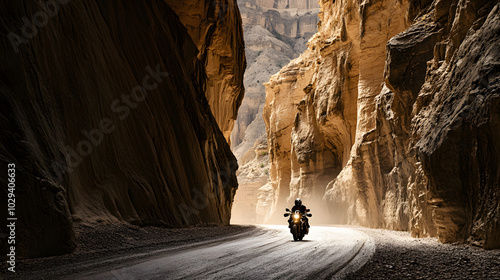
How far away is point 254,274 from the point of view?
5887 mm

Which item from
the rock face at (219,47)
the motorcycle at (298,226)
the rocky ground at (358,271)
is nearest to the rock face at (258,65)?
the rock face at (219,47)

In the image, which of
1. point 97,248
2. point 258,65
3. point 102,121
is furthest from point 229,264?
point 258,65

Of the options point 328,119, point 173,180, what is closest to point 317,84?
point 328,119

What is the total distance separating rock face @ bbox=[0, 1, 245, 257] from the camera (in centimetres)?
762

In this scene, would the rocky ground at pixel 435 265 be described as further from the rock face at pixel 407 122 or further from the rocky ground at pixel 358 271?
the rock face at pixel 407 122

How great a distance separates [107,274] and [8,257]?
2.02 meters

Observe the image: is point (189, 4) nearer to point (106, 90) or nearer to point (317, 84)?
point (106, 90)

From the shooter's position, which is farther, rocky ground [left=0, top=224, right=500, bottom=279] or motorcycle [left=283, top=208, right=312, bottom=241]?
motorcycle [left=283, top=208, right=312, bottom=241]

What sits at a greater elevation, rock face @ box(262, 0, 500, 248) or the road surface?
rock face @ box(262, 0, 500, 248)

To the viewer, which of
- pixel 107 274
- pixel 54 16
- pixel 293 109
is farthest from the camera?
pixel 293 109

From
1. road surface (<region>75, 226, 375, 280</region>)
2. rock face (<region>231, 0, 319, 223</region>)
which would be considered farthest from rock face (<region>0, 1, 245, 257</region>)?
rock face (<region>231, 0, 319, 223</region>)

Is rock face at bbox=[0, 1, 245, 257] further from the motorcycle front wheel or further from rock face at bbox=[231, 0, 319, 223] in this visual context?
rock face at bbox=[231, 0, 319, 223]

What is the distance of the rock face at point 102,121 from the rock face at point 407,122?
28.6 ft

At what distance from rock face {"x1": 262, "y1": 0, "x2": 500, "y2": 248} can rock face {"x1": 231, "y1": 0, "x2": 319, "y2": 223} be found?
18.9 m
